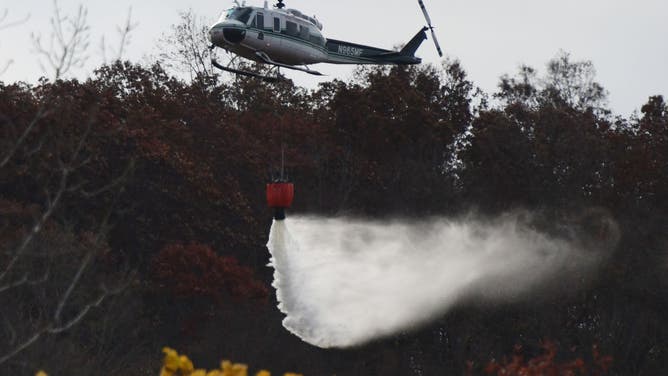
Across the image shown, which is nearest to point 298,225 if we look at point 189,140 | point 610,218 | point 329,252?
point 329,252

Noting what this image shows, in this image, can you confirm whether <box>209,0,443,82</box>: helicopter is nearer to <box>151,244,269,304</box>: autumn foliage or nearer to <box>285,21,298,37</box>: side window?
<box>285,21,298,37</box>: side window

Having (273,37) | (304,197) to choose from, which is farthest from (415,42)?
(273,37)

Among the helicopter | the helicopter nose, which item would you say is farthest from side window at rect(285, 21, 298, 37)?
the helicopter nose

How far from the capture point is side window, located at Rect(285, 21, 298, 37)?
139 feet

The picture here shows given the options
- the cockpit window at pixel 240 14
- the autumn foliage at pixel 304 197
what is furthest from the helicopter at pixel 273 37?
the autumn foliage at pixel 304 197

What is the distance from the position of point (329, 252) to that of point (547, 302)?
35.8ft

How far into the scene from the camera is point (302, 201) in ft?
172

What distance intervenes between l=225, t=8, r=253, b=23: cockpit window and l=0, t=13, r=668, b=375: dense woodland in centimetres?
555

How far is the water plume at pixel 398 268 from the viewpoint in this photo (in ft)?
123

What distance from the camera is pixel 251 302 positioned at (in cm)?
4531

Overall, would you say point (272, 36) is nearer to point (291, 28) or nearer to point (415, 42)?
point (291, 28)

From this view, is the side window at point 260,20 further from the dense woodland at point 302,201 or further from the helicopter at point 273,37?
the dense woodland at point 302,201

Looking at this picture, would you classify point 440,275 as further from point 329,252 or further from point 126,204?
point 126,204

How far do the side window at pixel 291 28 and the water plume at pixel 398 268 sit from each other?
21.4ft
